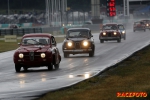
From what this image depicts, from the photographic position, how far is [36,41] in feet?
80.9

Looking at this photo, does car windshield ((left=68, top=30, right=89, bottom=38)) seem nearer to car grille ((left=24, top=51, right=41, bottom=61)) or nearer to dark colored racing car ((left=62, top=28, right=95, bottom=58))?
dark colored racing car ((left=62, top=28, right=95, bottom=58))

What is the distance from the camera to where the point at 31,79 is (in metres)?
20.2

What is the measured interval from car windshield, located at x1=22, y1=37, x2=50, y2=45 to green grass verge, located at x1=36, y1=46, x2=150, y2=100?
346 cm

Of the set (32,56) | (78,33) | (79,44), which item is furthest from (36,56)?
(78,33)

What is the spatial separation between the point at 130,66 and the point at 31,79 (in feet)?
15.9

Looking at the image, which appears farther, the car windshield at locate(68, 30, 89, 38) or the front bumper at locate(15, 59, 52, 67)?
the car windshield at locate(68, 30, 89, 38)

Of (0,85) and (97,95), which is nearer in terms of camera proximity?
(97,95)

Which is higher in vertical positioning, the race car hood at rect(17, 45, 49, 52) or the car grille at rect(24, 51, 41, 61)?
the race car hood at rect(17, 45, 49, 52)

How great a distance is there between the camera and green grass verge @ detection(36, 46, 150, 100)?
13984 mm

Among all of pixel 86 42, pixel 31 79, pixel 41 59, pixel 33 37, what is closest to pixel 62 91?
pixel 31 79

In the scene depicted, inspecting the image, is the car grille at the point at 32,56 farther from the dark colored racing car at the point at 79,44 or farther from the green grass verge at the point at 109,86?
the dark colored racing car at the point at 79,44

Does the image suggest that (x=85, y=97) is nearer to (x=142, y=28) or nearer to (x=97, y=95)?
(x=97, y=95)

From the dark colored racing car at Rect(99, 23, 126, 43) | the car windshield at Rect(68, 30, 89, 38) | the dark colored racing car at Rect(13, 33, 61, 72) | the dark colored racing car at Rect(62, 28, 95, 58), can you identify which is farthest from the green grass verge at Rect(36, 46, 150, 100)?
the dark colored racing car at Rect(99, 23, 126, 43)

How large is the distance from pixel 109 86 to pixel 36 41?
8787mm
